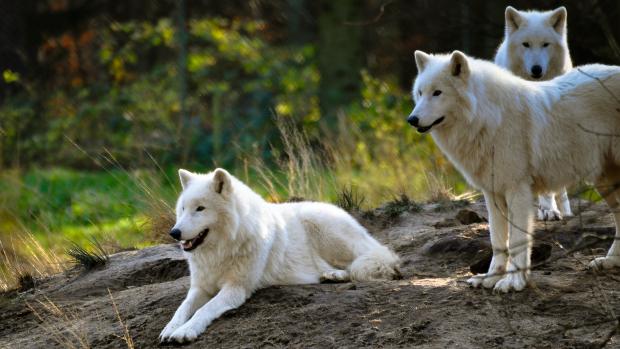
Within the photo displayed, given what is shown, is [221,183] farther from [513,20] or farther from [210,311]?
[513,20]

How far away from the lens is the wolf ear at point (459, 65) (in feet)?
15.3

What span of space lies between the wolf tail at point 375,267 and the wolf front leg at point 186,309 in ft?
3.21

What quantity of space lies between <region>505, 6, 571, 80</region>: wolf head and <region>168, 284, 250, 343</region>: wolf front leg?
2.88 meters

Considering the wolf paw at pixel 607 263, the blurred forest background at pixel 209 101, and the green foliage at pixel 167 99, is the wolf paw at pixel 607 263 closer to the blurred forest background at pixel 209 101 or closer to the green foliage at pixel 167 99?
the blurred forest background at pixel 209 101

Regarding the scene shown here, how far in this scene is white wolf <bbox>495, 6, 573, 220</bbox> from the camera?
641 cm

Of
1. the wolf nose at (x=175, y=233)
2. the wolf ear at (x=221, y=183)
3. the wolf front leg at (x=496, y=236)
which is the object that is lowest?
the wolf front leg at (x=496, y=236)

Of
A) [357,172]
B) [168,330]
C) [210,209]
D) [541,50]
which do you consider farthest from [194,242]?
[357,172]

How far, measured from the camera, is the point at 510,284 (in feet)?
15.4

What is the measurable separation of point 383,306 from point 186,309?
3.90ft

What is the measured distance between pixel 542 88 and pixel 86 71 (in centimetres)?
1320

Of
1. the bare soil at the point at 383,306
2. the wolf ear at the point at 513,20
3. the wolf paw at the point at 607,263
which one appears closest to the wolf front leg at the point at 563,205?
the bare soil at the point at 383,306

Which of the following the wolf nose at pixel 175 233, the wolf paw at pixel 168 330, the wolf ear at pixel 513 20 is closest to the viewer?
the wolf paw at pixel 168 330

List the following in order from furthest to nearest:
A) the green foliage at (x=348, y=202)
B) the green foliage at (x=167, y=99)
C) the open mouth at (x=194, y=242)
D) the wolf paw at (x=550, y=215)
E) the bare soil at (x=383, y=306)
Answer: the green foliage at (x=167, y=99), the green foliage at (x=348, y=202), the wolf paw at (x=550, y=215), the open mouth at (x=194, y=242), the bare soil at (x=383, y=306)

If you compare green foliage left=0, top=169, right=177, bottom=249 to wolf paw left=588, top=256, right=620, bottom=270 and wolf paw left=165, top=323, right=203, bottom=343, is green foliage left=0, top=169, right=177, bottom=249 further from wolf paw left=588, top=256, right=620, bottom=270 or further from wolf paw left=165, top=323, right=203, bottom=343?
wolf paw left=588, top=256, right=620, bottom=270
